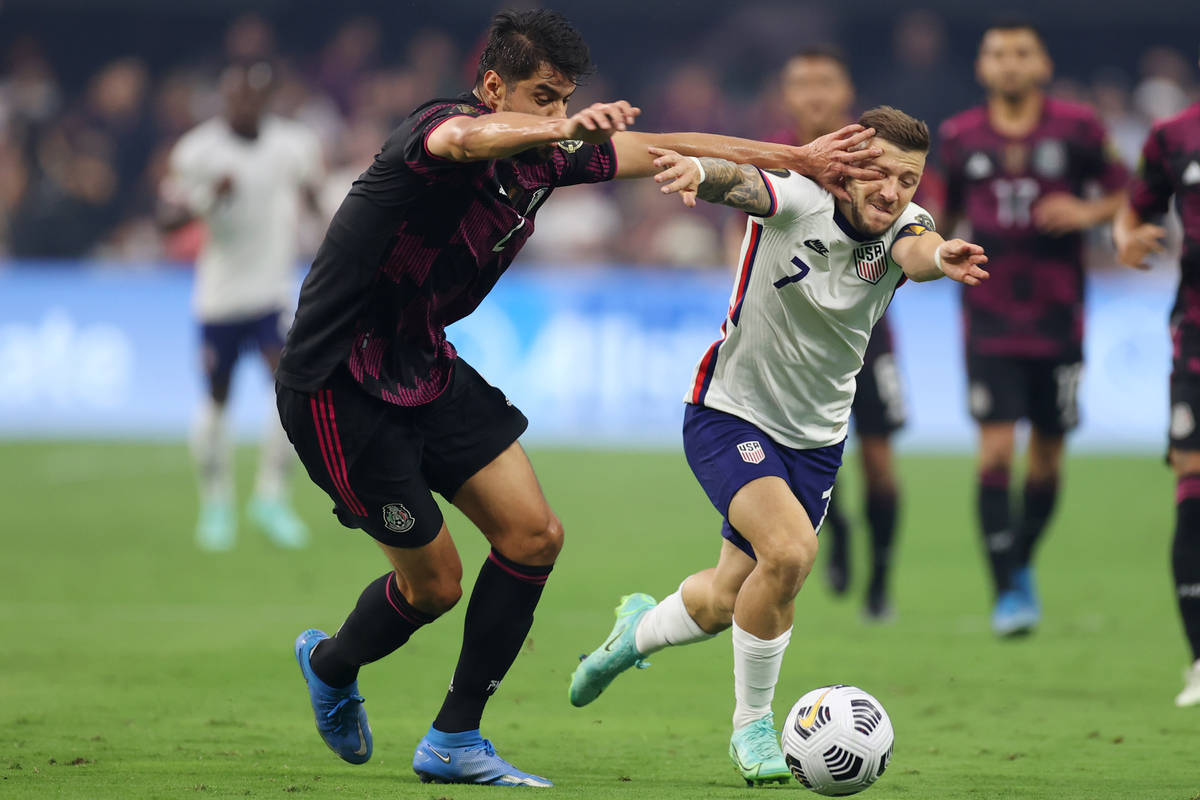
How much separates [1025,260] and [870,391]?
105 cm

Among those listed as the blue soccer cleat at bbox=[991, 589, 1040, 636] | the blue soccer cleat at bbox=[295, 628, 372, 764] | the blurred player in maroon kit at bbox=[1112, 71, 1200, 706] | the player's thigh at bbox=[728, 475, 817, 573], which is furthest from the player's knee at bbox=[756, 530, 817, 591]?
the blue soccer cleat at bbox=[991, 589, 1040, 636]

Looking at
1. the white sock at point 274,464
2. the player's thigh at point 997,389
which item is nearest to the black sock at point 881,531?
the player's thigh at point 997,389

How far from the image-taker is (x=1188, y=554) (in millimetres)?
6449

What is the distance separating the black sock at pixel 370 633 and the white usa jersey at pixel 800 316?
122 cm

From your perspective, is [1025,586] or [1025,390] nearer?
[1025,586]

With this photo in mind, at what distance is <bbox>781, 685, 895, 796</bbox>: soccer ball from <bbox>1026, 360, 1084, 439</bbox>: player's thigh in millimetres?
4179

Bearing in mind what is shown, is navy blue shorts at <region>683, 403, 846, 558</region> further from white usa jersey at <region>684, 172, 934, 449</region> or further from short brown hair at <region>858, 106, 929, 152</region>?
short brown hair at <region>858, 106, 929, 152</region>

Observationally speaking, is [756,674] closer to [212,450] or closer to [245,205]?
[212,450]

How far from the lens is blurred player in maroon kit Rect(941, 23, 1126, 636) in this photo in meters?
8.31

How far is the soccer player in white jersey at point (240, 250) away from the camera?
11039 millimetres

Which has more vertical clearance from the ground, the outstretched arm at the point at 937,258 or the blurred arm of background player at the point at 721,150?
the blurred arm of background player at the point at 721,150

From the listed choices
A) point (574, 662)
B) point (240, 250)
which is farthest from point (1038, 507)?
point (240, 250)

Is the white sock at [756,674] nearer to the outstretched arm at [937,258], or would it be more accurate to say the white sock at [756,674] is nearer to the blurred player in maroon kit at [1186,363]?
the outstretched arm at [937,258]

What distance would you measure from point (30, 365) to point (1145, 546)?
10.5 m
